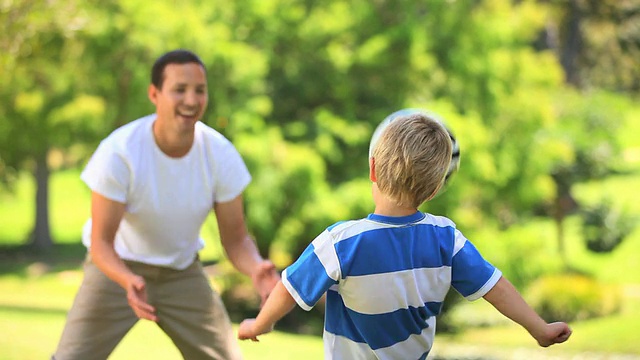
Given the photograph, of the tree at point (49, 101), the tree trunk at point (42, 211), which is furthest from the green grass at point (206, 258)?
the tree at point (49, 101)

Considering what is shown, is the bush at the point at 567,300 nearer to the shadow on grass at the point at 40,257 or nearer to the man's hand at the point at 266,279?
the shadow on grass at the point at 40,257

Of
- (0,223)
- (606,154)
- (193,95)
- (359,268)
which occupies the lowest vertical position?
(0,223)

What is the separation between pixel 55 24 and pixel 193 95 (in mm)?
15140

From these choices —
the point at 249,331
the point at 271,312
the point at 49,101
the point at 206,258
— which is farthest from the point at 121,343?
the point at 206,258

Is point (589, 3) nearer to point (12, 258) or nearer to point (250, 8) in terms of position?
point (250, 8)

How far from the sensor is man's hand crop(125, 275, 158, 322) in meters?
3.97

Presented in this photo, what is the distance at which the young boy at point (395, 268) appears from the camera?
3.13 m

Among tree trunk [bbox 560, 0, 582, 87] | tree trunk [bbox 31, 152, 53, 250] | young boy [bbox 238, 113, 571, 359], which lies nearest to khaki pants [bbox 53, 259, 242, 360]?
young boy [bbox 238, 113, 571, 359]

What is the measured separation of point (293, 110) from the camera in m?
21.9

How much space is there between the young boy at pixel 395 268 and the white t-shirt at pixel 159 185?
4.25 ft

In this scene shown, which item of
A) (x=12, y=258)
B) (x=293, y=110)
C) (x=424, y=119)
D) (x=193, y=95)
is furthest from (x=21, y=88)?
(x=424, y=119)

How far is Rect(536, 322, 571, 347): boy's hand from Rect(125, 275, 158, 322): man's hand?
1.45 m

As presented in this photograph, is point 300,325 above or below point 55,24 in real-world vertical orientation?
below

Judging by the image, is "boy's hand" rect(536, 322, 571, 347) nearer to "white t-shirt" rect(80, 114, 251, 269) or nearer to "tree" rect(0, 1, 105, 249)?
"white t-shirt" rect(80, 114, 251, 269)
